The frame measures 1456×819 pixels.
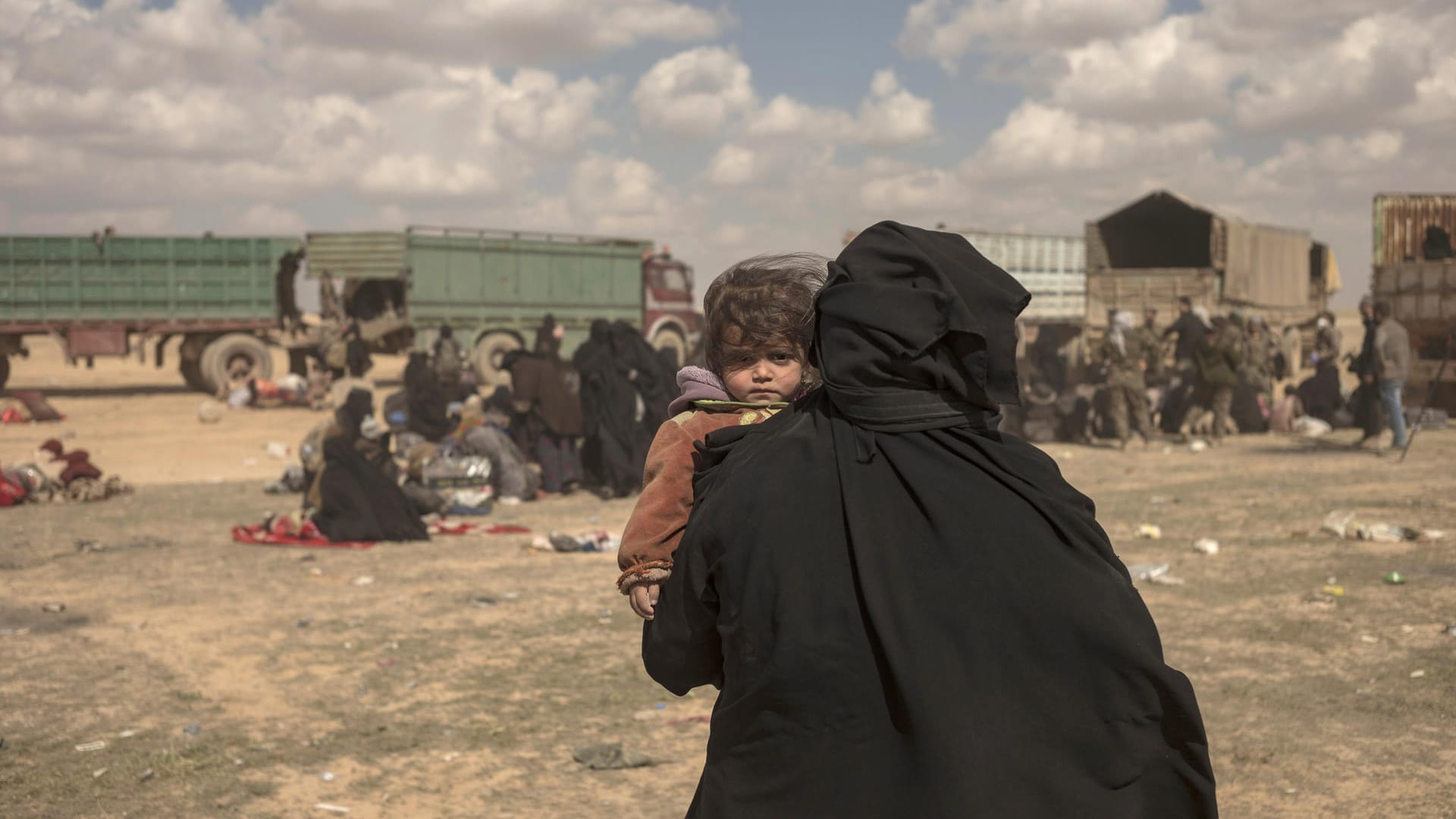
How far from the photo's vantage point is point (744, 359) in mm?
2023

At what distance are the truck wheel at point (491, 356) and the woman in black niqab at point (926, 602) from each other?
67.1 ft

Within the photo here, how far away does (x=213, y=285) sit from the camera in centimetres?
2177

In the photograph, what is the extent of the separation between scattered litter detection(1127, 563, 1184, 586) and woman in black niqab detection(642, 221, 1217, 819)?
599 cm

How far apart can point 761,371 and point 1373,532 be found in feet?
25.5

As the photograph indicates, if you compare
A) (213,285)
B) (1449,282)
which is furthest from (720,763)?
(213,285)

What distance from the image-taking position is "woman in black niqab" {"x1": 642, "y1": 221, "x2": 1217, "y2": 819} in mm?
1537

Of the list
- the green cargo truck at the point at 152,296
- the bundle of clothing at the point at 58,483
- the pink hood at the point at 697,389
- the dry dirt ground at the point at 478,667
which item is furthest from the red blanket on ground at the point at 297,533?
the green cargo truck at the point at 152,296

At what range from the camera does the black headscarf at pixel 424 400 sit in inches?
543

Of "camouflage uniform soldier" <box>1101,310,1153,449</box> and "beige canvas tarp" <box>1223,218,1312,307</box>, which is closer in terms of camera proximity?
"camouflage uniform soldier" <box>1101,310,1153,449</box>

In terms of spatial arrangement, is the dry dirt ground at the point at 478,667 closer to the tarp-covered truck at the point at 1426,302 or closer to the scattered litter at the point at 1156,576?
the scattered litter at the point at 1156,576

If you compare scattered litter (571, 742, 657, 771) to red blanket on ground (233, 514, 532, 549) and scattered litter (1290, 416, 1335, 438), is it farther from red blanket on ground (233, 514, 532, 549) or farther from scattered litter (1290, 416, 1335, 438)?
scattered litter (1290, 416, 1335, 438)

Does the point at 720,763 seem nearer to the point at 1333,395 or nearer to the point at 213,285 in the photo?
the point at 1333,395

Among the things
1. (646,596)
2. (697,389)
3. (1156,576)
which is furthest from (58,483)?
(646,596)

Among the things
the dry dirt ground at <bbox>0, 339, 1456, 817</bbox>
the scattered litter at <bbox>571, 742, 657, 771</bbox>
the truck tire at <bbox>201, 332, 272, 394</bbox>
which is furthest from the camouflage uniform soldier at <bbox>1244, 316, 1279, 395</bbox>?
the truck tire at <bbox>201, 332, 272, 394</bbox>
